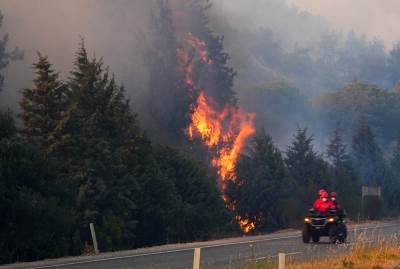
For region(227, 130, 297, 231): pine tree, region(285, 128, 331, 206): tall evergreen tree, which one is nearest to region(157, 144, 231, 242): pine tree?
region(227, 130, 297, 231): pine tree

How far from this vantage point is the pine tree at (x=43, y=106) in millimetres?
38344

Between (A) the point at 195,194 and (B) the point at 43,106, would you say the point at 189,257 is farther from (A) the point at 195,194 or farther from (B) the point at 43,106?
Answer: (A) the point at 195,194

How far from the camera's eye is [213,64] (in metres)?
93.4

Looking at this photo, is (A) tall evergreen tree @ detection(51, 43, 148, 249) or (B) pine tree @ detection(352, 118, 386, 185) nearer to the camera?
(A) tall evergreen tree @ detection(51, 43, 148, 249)

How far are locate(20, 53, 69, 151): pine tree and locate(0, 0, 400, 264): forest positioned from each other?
6 cm

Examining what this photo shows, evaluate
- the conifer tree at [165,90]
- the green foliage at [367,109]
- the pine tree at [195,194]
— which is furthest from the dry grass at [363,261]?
the green foliage at [367,109]

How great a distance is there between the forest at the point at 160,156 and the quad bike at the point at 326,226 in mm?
8506

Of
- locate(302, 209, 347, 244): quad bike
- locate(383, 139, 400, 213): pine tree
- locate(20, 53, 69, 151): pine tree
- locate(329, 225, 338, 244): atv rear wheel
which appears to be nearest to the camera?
locate(329, 225, 338, 244): atv rear wheel

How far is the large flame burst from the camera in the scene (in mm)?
78875

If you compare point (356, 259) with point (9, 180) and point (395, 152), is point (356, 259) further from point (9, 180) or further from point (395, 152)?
point (395, 152)

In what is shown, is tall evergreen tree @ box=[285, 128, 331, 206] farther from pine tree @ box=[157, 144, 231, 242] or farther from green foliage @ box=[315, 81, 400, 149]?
green foliage @ box=[315, 81, 400, 149]

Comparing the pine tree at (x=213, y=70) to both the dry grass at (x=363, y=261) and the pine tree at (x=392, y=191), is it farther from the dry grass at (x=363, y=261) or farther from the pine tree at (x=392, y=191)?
the dry grass at (x=363, y=261)

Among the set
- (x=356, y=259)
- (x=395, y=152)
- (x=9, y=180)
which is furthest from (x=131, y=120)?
(x=395, y=152)

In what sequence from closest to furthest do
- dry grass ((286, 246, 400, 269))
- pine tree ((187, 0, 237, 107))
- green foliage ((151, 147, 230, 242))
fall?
dry grass ((286, 246, 400, 269)) < green foliage ((151, 147, 230, 242)) < pine tree ((187, 0, 237, 107))
